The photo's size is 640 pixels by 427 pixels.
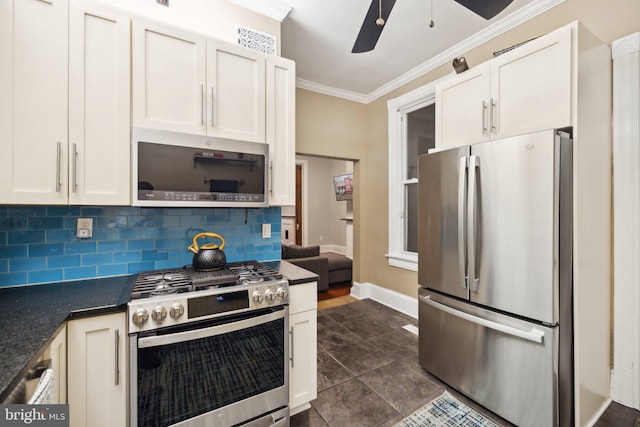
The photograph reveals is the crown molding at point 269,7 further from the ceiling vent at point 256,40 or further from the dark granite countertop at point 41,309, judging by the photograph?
the dark granite countertop at point 41,309

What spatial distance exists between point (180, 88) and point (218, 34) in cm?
71

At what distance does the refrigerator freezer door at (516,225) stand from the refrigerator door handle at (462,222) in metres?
0.04

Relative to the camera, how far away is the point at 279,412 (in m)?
→ 1.61

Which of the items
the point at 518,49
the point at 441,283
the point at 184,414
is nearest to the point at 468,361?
the point at 441,283

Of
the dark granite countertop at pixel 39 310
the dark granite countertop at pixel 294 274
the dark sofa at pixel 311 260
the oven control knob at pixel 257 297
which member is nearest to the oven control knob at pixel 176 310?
the dark granite countertop at pixel 39 310

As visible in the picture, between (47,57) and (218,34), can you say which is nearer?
(47,57)

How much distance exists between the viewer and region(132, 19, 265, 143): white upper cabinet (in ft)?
5.14

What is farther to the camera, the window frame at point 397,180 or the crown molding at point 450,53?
the window frame at point 397,180

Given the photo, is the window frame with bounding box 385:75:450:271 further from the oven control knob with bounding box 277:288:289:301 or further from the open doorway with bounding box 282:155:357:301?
the open doorway with bounding box 282:155:357:301

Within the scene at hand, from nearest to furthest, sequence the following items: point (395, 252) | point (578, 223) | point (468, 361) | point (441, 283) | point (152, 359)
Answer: point (152, 359) < point (578, 223) < point (468, 361) < point (441, 283) < point (395, 252)

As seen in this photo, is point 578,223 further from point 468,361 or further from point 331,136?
point 331,136

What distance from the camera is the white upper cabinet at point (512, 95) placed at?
62.4 inches

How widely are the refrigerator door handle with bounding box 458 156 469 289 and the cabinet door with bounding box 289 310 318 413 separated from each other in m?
1.02

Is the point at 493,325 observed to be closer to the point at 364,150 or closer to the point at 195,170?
the point at 195,170
